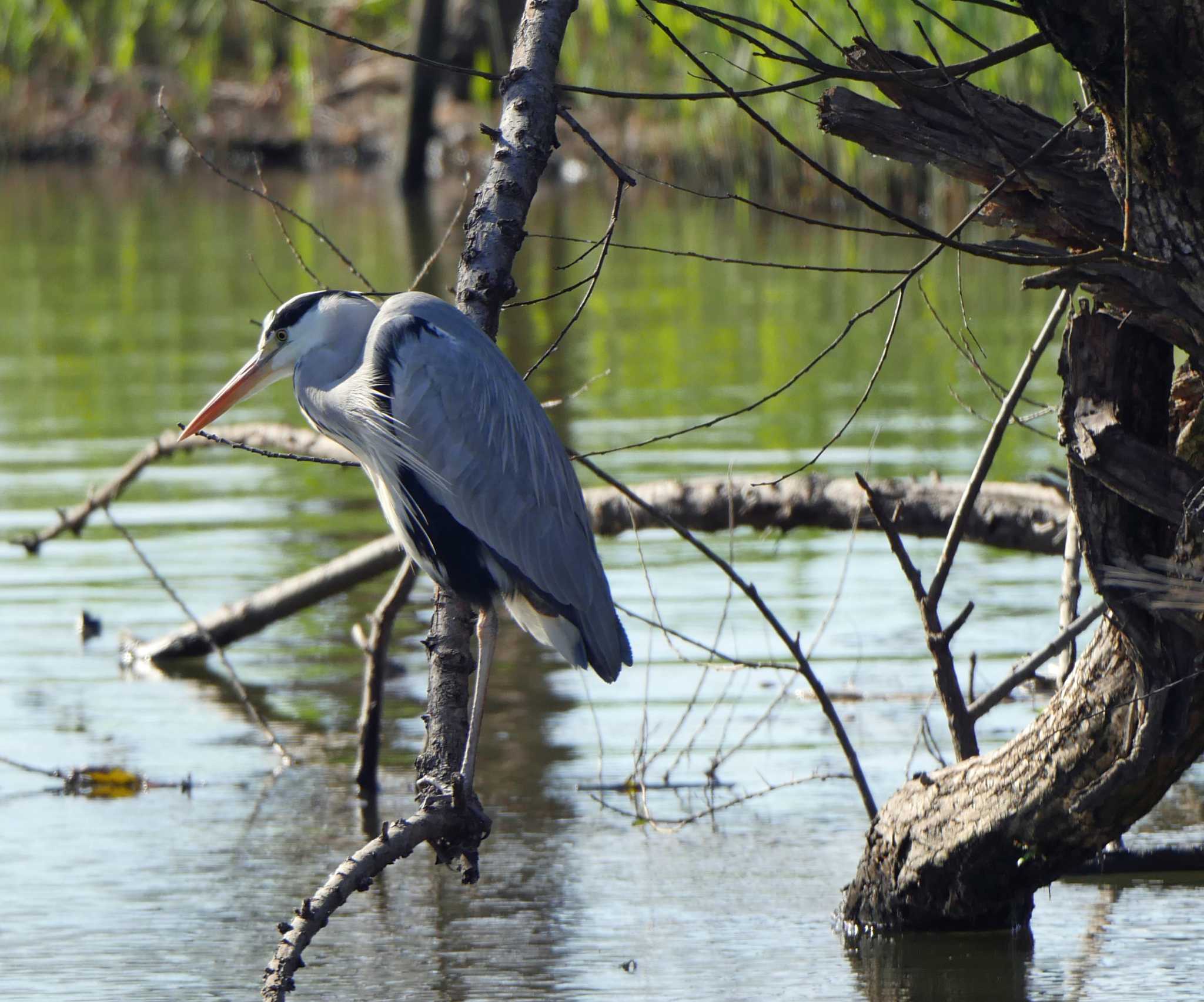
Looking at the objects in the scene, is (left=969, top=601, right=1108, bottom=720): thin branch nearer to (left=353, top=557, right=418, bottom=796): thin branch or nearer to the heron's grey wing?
the heron's grey wing

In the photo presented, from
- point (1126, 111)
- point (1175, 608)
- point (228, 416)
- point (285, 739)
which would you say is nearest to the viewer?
point (1126, 111)

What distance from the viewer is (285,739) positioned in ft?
19.8

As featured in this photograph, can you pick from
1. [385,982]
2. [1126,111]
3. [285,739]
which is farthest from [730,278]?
[1126,111]

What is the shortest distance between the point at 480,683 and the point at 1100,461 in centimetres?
125

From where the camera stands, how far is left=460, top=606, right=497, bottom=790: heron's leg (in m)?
3.53

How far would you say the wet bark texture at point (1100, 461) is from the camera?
3020 millimetres

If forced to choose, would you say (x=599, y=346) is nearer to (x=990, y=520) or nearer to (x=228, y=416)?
(x=228, y=416)

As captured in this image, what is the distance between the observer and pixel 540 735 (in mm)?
5984

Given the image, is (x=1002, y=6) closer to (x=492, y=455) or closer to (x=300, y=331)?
(x=492, y=455)

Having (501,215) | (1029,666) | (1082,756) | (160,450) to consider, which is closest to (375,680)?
(160,450)

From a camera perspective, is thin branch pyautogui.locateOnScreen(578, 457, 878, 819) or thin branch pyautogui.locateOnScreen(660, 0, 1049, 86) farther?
thin branch pyautogui.locateOnScreen(578, 457, 878, 819)

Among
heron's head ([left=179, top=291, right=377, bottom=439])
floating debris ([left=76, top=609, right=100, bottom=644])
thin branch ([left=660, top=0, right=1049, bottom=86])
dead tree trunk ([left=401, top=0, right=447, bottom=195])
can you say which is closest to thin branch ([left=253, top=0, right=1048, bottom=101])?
thin branch ([left=660, top=0, right=1049, bottom=86])

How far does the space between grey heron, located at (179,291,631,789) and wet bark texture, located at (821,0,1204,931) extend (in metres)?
0.80

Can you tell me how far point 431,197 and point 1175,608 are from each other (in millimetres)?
21016
